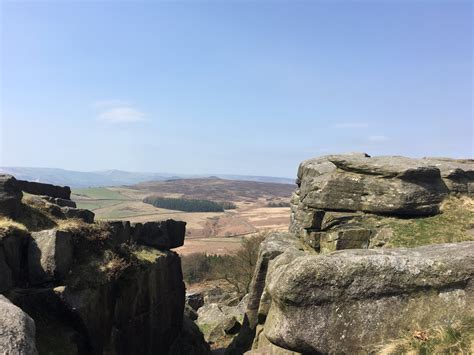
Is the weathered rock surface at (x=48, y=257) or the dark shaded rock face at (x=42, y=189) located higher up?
the dark shaded rock face at (x=42, y=189)

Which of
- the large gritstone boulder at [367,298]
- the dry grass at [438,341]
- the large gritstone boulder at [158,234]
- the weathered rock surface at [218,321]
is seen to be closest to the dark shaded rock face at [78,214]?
the large gritstone boulder at [158,234]

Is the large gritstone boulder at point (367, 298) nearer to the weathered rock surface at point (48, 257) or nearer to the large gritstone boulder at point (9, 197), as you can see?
the weathered rock surface at point (48, 257)

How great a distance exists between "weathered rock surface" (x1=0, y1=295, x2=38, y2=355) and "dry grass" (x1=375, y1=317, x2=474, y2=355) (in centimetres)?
714

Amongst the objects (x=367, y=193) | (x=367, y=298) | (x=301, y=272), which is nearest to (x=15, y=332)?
(x=301, y=272)

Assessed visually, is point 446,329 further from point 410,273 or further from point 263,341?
point 263,341

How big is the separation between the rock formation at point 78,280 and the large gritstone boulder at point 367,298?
604 centimetres

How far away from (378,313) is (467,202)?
13.5m

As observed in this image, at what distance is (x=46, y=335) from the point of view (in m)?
14.4

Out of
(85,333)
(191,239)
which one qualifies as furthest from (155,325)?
(191,239)

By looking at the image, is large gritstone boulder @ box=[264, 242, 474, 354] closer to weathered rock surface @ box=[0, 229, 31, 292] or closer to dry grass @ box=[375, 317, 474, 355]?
dry grass @ box=[375, 317, 474, 355]

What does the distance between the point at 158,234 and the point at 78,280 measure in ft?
41.1

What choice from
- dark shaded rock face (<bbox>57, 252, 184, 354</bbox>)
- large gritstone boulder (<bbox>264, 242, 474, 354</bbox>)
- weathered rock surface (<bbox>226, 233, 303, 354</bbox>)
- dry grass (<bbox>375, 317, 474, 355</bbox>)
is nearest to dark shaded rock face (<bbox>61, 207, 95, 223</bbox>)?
dark shaded rock face (<bbox>57, 252, 184, 354</bbox>)

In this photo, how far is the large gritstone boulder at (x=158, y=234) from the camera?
27953mm

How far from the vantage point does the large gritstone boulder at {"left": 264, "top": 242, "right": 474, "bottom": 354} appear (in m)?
9.24
